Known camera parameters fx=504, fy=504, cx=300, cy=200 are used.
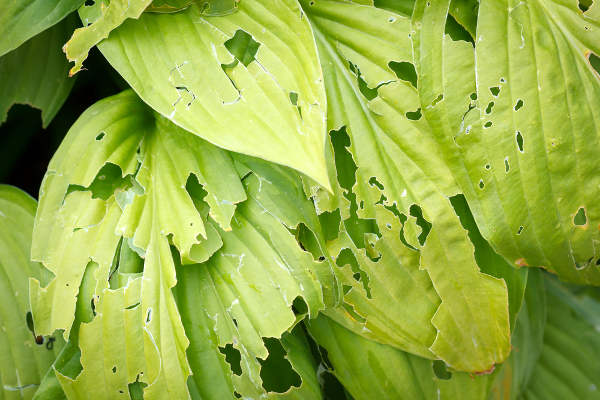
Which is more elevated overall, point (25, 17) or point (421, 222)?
point (25, 17)

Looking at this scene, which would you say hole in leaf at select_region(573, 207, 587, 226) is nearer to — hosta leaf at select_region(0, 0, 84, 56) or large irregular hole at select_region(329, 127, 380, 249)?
large irregular hole at select_region(329, 127, 380, 249)

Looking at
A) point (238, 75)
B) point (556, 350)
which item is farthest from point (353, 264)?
point (556, 350)

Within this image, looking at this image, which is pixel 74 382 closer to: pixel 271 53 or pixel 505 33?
pixel 271 53

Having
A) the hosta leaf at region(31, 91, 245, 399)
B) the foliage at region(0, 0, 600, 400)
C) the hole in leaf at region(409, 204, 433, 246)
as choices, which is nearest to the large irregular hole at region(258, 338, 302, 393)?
the foliage at region(0, 0, 600, 400)

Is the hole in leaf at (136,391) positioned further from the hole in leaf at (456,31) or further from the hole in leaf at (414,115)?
the hole in leaf at (456,31)

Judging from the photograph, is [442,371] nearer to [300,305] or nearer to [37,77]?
[300,305]

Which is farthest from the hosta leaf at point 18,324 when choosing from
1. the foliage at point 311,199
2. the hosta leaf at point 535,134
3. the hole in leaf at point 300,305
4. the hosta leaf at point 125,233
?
the hosta leaf at point 535,134

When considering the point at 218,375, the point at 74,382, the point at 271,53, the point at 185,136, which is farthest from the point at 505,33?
the point at 74,382
